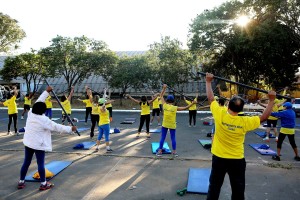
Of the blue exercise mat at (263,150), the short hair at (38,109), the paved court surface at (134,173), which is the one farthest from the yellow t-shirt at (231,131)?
the blue exercise mat at (263,150)

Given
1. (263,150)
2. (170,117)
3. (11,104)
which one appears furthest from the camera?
(11,104)

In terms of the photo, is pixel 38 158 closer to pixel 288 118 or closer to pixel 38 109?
pixel 38 109

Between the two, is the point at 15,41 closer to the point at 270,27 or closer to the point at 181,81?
the point at 181,81

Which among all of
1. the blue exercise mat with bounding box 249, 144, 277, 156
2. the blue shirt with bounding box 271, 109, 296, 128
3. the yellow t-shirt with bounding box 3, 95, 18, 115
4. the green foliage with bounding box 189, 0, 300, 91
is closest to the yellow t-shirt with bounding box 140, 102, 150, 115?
the blue exercise mat with bounding box 249, 144, 277, 156

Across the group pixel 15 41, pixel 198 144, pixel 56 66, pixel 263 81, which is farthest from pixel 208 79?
pixel 15 41

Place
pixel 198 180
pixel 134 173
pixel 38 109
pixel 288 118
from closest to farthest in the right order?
pixel 38 109 → pixel 198 180 → pixel 134 173 → pixel 288 118

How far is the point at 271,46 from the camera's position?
19.3 m

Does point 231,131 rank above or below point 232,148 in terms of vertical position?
above

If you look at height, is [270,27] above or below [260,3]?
below

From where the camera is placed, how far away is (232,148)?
3.63 meters

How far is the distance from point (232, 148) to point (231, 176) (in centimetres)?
40

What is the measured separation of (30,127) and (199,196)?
360 centimetres

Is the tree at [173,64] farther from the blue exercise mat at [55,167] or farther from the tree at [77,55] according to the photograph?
the blue exercise mat at [55,167]

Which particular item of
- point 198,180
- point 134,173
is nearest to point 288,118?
point 198,180
